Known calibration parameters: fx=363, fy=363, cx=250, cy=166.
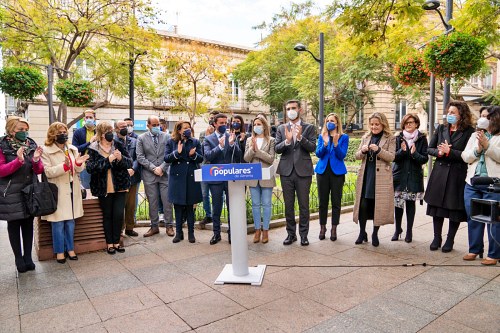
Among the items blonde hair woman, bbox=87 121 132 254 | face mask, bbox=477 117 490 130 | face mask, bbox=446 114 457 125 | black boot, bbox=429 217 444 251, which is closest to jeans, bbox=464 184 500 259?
black boot, bbox=429 217 444 251

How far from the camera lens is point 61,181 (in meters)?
5.28

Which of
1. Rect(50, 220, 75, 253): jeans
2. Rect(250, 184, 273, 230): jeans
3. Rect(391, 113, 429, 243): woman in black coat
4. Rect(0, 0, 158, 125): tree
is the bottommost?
Rect(50, 220, 75, 253): jeans

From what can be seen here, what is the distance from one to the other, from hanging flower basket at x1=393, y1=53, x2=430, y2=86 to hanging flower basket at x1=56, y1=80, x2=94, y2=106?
751 cm

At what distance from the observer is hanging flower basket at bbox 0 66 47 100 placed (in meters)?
8.16

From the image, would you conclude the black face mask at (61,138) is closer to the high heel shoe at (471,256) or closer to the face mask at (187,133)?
the face mask at (187,133)

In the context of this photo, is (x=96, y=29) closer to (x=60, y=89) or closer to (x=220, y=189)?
(x=60, y=89)

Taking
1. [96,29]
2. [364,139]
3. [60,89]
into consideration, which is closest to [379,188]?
Answer: [364,139]

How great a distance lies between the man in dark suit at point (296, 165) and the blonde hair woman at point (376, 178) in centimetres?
82

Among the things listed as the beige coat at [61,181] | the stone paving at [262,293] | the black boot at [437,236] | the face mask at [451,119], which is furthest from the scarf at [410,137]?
the beige coat at [61,181]

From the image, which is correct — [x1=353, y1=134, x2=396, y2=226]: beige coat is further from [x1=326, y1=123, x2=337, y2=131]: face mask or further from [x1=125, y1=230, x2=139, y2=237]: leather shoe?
[x1=125, y1=230, x2=139, y2=237]: leather shoe

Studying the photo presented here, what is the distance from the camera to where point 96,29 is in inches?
456

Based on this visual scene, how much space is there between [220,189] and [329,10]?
3.22 metres

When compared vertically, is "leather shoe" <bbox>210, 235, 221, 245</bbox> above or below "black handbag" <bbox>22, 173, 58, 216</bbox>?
below

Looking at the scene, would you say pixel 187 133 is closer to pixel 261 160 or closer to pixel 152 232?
pixel 261 160
